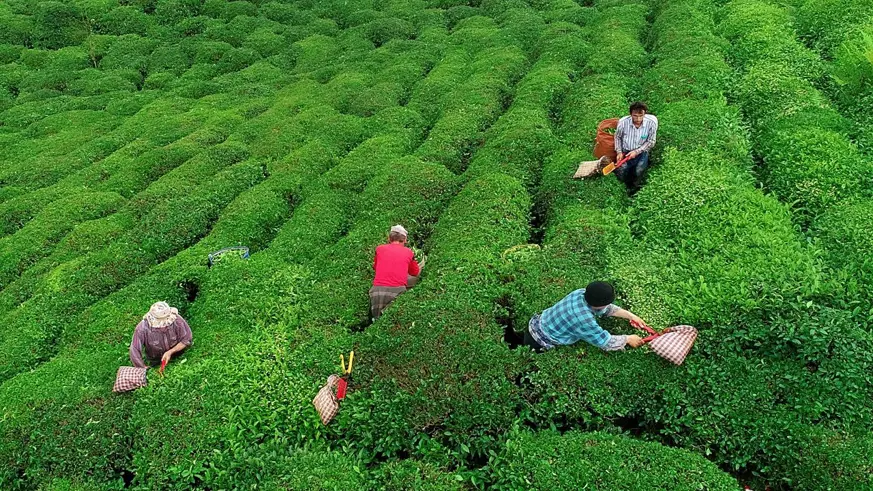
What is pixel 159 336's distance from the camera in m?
11.6

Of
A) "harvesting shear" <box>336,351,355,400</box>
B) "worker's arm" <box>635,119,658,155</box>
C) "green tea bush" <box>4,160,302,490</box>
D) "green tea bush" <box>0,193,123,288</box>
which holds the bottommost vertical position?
"green tea bush" <box>0,193,123,288</box>

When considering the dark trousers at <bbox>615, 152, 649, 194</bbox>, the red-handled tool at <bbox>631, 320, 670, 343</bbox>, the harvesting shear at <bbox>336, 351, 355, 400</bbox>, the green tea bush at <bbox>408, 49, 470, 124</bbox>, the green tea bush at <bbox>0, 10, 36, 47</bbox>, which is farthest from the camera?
the green tea bush at <bbox>0, 10, 36, 47</bbox>

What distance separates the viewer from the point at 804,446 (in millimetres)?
9016

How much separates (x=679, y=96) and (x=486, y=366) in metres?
12.0

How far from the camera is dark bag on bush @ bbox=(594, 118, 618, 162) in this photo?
50.6 ft

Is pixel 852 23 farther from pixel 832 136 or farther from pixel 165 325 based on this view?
pixel 165 325

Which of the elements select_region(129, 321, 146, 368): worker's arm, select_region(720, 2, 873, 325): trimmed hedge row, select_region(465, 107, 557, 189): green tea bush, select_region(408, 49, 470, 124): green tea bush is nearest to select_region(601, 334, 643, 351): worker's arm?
select_region(720, 2, 873, 325): trimmed hedge row

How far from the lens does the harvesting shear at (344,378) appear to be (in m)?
10.6

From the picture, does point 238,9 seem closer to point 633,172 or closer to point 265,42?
point 265,42

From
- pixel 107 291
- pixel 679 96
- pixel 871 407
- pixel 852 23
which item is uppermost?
pixel 852 23

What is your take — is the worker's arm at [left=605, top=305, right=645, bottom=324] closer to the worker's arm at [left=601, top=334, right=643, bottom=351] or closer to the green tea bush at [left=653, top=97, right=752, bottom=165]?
the worker's arm at [left=601, top=334, right=643, bottom=351]

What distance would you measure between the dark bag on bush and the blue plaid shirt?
240 inches

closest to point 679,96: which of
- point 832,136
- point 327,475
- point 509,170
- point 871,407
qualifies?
point 832,136

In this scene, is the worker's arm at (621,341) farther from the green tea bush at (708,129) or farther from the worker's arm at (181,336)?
the worker's arm at (181,336)
